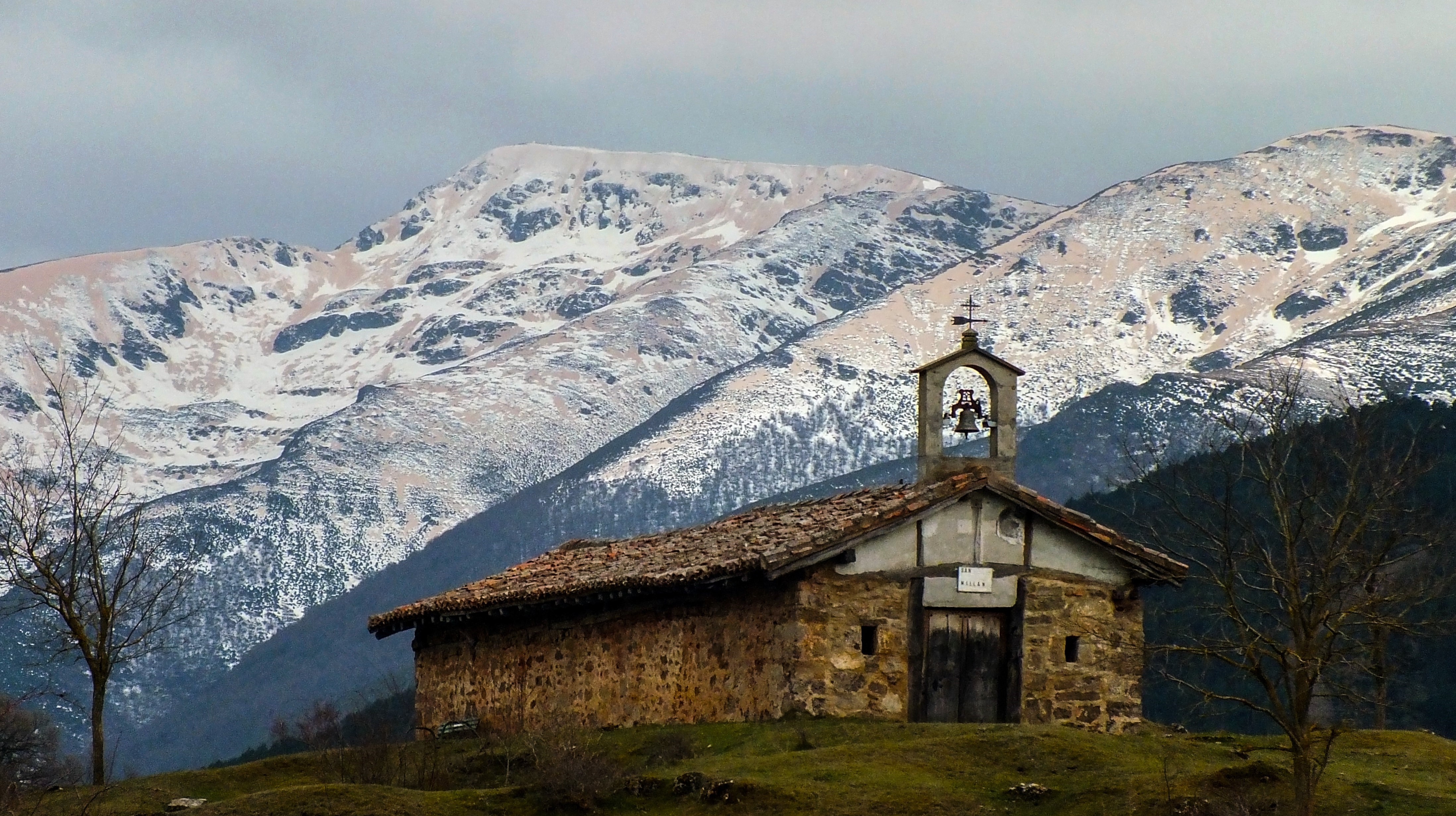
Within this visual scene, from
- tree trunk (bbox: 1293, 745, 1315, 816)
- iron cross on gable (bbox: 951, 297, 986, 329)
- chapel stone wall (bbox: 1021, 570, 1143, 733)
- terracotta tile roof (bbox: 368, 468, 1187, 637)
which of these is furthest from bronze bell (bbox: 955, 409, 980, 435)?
tree trunk (bbox: 1293, 745, 1315, 816)

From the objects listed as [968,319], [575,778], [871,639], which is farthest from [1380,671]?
[575,778]

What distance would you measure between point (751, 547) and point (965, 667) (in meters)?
3.27

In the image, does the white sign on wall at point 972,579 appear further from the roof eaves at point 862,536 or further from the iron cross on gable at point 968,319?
the iron cross on gable at point 968,319

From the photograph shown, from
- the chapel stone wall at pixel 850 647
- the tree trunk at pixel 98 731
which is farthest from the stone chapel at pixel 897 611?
the tree trunk at pixel 98 731

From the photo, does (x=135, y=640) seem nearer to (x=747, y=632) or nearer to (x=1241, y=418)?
(x=747, y=632)

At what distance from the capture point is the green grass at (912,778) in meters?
21.1

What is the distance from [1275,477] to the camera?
21.3 metres

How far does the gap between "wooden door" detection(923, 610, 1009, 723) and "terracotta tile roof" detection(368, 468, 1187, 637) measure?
1608 mm

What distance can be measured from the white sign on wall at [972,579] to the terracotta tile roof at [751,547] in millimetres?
977

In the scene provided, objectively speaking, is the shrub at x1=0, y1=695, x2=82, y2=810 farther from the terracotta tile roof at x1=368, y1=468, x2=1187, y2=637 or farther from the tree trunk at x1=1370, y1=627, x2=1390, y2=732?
the tree trunk at x1=1370, y1=627, x2=1390, y2=732

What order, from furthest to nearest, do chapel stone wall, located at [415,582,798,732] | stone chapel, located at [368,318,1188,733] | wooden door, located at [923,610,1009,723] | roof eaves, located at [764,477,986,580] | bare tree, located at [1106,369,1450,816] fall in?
1. wooden door, located at [923,610,1009,723]
2. chapel stone wall, located at [415,582,798,732]
3. stone chapel, located at [368,318,1188,733]
4. roof eaves, located at [764,477,986,580]
5. bare tree, located at [1106,369,1450,816]

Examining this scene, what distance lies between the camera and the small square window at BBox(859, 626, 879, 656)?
26.6 meters

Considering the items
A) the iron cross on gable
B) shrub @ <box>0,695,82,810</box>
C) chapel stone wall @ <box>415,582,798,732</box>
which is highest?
the iron cross on gable

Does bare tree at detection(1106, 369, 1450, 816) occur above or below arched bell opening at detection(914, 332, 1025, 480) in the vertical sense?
below
